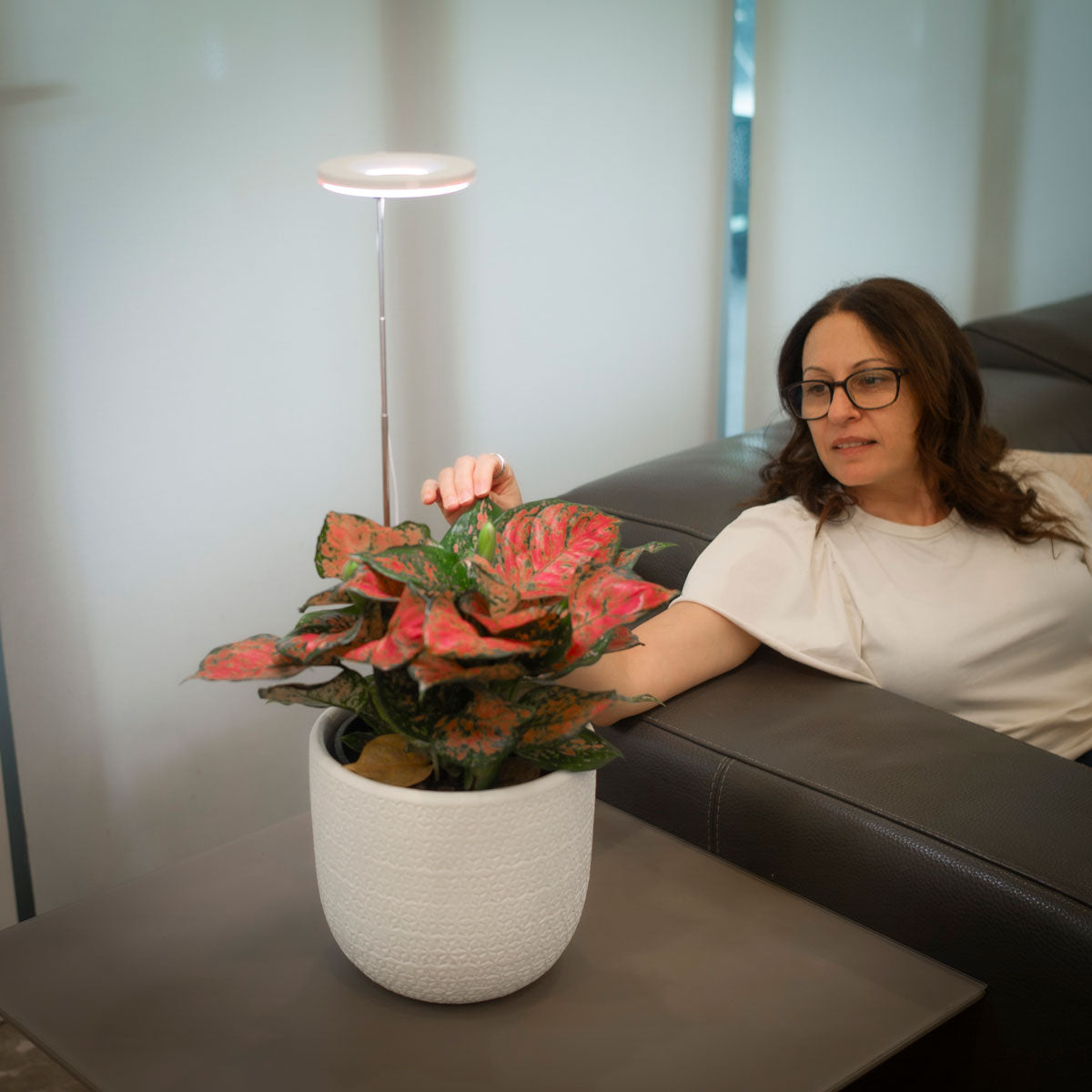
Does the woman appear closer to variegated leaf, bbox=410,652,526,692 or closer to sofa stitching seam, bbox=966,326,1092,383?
variegated leaf, bbox=410,652,526,692

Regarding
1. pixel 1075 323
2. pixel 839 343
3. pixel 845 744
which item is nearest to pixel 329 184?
pixel 839 343

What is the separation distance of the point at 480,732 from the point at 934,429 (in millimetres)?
978

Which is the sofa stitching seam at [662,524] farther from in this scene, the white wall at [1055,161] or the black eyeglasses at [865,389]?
the white wall at [1055,161]

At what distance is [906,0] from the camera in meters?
3.10

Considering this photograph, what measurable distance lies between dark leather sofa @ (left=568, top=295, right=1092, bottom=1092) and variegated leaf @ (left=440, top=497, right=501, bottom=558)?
48cm

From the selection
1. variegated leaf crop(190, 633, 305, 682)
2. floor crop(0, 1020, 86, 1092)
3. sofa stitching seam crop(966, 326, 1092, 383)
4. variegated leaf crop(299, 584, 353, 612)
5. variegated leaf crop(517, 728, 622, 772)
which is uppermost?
variegated leaf crop(299, 584, 353, 612)

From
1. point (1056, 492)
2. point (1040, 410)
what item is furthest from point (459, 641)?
point (1040, 410)

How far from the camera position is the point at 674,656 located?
1.39m

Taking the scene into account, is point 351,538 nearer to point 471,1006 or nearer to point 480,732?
point 480,732

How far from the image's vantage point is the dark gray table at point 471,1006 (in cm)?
88

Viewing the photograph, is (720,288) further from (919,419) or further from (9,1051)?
(9,1051)

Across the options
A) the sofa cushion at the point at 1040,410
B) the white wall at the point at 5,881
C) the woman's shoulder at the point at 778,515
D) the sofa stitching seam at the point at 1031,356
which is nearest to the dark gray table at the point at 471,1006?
the woman's shoulder at the point at 778,515

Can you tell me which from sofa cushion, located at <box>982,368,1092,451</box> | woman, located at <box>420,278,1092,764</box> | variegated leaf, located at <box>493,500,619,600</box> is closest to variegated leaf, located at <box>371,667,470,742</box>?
variegated leaf, located at <box>493,500,619,600</box>

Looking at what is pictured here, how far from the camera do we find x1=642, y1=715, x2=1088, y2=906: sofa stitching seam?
3.52 ft
